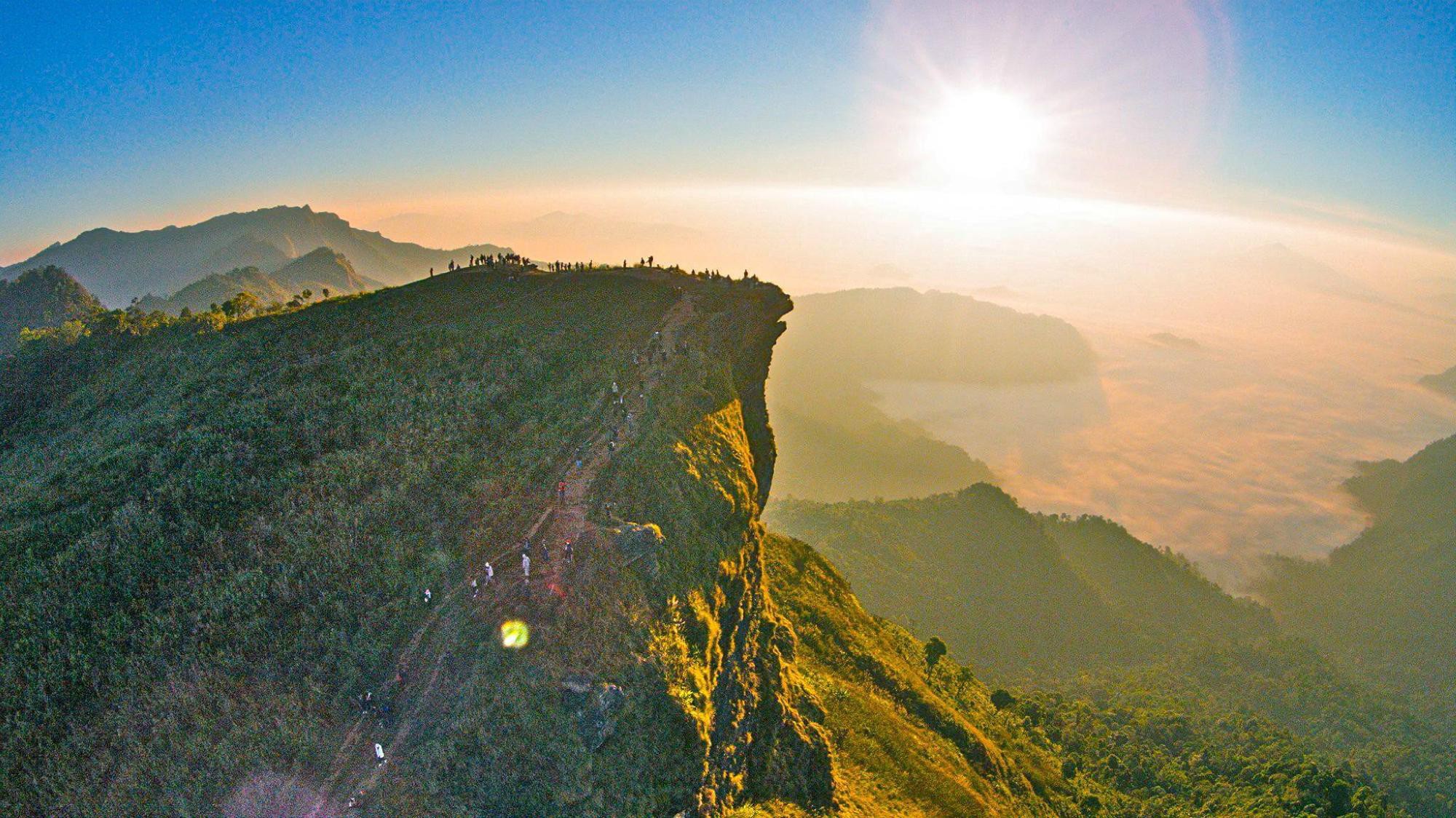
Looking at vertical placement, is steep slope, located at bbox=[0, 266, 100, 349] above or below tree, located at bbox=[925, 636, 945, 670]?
above

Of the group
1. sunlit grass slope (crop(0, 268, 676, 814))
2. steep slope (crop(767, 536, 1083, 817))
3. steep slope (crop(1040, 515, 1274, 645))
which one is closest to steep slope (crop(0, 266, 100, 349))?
sunlit grass slope (crop(0, 268, 676, 814))

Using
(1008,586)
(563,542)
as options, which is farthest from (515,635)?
(1008,586)

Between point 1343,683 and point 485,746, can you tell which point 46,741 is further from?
point 1343,683

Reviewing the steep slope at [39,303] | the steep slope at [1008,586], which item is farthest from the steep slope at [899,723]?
the steep slope at [39,303]

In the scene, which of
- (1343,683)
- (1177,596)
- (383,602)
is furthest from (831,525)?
(383,602)

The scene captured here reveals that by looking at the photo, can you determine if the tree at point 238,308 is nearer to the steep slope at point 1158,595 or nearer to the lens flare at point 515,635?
the lens flare at point 515,635

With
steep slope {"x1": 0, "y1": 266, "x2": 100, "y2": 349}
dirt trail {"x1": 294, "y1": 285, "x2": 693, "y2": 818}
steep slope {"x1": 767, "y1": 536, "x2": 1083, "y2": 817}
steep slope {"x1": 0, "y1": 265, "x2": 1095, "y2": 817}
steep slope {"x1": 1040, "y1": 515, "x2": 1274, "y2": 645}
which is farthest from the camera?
steep slope {"x1": 1040, "y1": 515, "x2": 1274, "y2": 645}

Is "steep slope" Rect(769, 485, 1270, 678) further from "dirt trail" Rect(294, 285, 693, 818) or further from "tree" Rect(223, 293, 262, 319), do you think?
"tree" Rect(223, 293, 262, 319)
